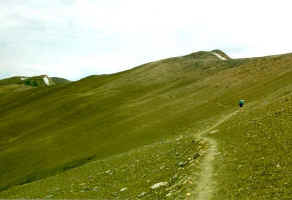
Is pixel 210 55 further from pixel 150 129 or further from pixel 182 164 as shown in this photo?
pixel 182 164

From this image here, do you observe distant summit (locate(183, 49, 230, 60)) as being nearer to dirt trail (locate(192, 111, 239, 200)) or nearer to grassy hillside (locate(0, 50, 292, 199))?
grassy hillside (locate(0, 50, 292, 199))

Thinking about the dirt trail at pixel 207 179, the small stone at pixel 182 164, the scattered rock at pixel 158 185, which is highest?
the dirt trail at pixel 207 179

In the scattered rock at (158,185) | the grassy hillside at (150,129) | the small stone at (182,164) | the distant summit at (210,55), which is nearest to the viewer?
the scattered rock at (158,185)

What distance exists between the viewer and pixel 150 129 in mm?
57781

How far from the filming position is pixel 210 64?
12144 centimetres

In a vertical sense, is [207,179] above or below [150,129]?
above

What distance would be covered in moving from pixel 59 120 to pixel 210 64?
65.3 m

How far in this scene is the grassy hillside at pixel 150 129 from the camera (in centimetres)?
2233

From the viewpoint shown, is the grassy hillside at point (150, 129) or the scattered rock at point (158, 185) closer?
the scattered rock at point (158, 185)

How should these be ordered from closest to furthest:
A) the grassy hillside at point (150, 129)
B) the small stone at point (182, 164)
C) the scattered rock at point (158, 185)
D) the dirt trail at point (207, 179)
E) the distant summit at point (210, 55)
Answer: the dirt trail at point (207, 179) → the scattered rock at point (158, 185) → the grassy hillside at point (150, 129) → the small stone at point (182, 164) → the distant summit at point (210, 55)

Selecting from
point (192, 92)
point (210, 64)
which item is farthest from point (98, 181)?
point (210, 64)

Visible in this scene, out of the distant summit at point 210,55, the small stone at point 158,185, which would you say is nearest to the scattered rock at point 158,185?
the small stone at point 158,185

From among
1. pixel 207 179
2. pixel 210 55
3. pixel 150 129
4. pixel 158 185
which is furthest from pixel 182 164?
pixel 210 55

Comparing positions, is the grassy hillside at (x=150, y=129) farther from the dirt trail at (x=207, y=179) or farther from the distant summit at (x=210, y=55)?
the distant summit at (x=210, y=55)
